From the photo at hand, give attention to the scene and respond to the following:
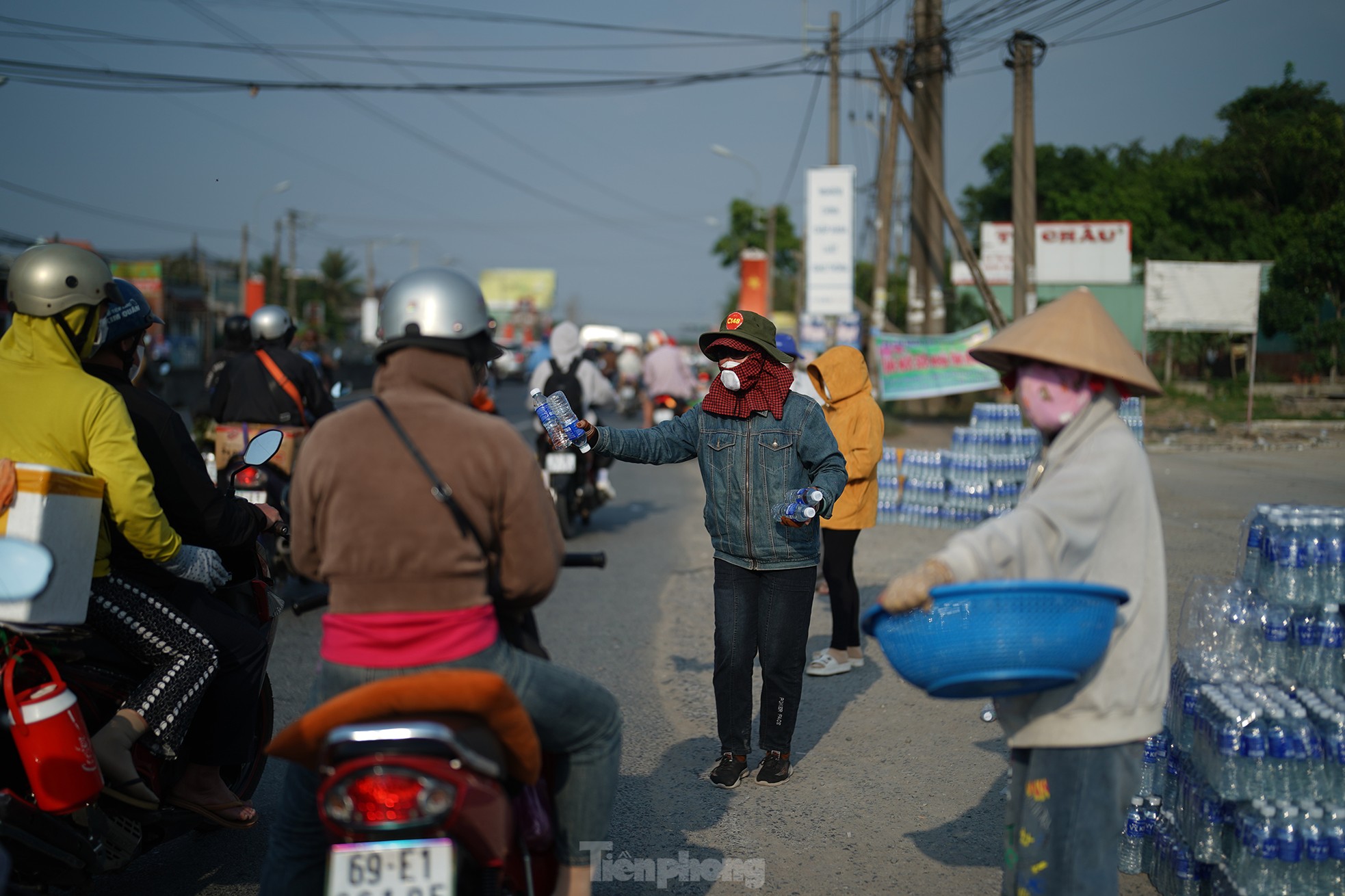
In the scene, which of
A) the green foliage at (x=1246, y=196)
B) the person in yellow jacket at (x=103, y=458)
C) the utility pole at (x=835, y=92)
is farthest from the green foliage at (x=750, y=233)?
the person in yellow jacket at (x=103, y=458)

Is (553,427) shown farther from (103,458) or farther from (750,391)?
(103,458)

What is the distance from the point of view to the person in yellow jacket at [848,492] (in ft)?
21.6

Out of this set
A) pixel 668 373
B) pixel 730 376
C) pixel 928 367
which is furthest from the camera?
pixel 928 367

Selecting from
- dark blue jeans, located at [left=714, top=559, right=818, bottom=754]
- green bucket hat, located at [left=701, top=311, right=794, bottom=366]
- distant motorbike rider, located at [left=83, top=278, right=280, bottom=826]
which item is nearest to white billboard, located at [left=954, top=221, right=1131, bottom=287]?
green bucket hat, located at [left=701, top=311, right=794, bottom=366]

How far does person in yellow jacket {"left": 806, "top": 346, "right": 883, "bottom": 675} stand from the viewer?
6586 mm

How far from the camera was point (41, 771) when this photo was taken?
3037mm

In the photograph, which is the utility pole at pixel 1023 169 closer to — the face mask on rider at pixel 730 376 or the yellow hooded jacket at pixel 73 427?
the face mask on rider at pixel 730 376

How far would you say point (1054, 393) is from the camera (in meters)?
2.82

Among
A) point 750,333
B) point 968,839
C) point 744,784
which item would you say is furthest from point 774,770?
point 750,333

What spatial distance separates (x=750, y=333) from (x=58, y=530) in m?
2.80

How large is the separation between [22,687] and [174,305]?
52410 millimetres

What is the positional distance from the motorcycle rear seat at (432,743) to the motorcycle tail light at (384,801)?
0.05 metres

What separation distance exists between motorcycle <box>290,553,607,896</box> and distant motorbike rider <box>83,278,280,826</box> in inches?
59.6

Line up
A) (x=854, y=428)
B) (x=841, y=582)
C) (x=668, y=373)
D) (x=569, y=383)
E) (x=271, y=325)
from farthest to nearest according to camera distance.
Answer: (x=668, y=373) < (x=569, y=383) < (x=271, y=325) < (x=854, y=428) < (x=841, y=582)
